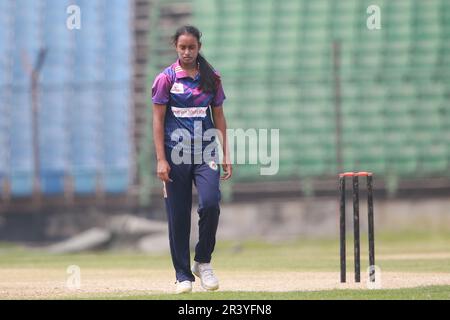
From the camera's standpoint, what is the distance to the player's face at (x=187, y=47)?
10.6 m

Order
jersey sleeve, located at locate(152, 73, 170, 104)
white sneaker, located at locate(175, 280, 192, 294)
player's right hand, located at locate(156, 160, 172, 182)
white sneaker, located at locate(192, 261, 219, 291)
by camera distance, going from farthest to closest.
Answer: white sneaker, located at locate(192, 261, 219, 291)
white sneaker, located at locate(175, 280, 192, 294)
jersey sleeve, located at locate(152, 73, 170, 104)
player's right hand, located at locate(156, 160, 172, 182)

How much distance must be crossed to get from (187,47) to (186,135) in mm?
740

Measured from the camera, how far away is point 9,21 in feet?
118

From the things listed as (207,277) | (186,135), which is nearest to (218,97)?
(186,135)

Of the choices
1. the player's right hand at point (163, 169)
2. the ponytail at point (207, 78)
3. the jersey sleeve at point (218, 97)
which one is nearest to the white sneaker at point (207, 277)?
the player's right hand at point (163, 169)

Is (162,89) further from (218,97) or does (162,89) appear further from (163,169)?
A: (163,169)

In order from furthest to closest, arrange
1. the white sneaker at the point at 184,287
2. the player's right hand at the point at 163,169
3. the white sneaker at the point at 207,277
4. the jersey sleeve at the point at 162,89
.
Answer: the white sneaker at the point at 207,277 → the white sneaker at the point at 184,287 → the jersey sleeve at the point at 162,89 → the player's right hand at the point at 163,169

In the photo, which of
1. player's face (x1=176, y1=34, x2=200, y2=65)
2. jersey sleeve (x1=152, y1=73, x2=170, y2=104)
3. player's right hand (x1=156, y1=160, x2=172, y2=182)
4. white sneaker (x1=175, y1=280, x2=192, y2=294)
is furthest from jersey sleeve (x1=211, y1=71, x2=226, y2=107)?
white sneaker (x1=175, y1=280, x2=192, y2=294)

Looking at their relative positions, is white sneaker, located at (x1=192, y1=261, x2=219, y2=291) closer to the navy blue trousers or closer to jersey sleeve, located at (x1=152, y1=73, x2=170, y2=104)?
the navy blue trousers

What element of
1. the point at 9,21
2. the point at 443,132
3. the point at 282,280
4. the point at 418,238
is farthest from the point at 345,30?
the point at 282,280

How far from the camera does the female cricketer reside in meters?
10.7

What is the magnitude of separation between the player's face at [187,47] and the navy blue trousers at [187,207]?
0.81m

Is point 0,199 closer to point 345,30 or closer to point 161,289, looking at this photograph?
point 345,30

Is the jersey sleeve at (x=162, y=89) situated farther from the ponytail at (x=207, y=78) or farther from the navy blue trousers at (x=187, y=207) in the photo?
the navy blue trousers at (x=187, y=207)
